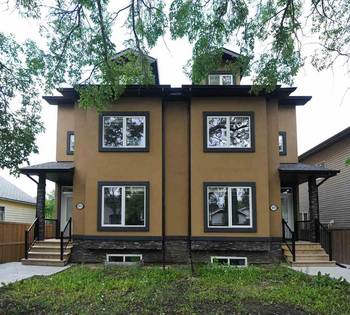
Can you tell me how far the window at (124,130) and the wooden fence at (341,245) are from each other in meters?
7.97

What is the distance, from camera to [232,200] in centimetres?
1416

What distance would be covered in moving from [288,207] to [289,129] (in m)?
3.14

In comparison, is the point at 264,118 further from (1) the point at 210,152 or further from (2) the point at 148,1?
(2) the point at 148,1

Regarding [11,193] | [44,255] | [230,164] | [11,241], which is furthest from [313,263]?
[11,193]

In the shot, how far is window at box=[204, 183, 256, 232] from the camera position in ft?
46.1

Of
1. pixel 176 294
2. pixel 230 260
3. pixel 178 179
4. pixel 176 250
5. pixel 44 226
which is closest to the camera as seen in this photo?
pixel 176 294

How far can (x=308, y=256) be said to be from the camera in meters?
14.0

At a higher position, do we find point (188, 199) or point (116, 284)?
point (188, 199)

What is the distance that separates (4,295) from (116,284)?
2160 millimetres

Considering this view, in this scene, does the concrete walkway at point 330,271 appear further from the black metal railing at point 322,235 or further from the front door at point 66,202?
the front door at point 66,202

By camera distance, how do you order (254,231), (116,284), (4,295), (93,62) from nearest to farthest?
(4,295), (116,284), (93,62), (254,231)

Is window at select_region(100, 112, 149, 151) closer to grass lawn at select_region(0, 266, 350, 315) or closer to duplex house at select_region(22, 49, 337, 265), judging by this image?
duplex house at select_region(22, 49, 337, 265)

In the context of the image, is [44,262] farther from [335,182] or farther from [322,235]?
[335,182]

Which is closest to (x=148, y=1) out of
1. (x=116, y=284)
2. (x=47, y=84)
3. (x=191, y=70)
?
(x=191, y=70)
